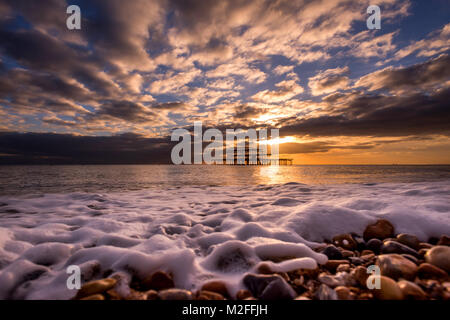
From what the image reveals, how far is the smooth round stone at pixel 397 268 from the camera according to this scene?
1.83m

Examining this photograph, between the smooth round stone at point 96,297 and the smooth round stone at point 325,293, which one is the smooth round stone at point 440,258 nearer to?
the smooth round stone at point 325,293

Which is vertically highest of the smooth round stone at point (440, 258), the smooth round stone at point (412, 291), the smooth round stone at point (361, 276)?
the smooth round stone at point (440, 258)

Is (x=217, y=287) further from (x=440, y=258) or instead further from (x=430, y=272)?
(x=440, y=258)

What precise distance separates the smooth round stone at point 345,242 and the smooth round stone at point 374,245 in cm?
18

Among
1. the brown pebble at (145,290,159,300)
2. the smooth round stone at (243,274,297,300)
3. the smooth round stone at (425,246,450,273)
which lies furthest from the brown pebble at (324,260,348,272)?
the brown pebble at (145,290,159,300)

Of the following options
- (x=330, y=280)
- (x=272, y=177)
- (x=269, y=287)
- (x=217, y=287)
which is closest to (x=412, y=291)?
(x=330, y=280)

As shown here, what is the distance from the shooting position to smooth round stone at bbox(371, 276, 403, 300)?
1.55 meters

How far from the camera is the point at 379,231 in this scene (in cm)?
303

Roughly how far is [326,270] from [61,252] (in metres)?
3.68

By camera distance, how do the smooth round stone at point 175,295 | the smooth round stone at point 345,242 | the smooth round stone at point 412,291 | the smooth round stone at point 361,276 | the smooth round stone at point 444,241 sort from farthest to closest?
the smooth round stone at point 345,242
the smooth round stone at point 444,241
the smooth round stone at point 361,276
the smooth round stone at point 175,295
the smooth round stone at point 412,291

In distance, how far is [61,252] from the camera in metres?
2.65

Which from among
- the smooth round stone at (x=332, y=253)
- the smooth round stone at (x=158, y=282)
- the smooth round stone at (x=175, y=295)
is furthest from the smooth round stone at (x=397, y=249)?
the smooth round stone at (x=158, y=282)
